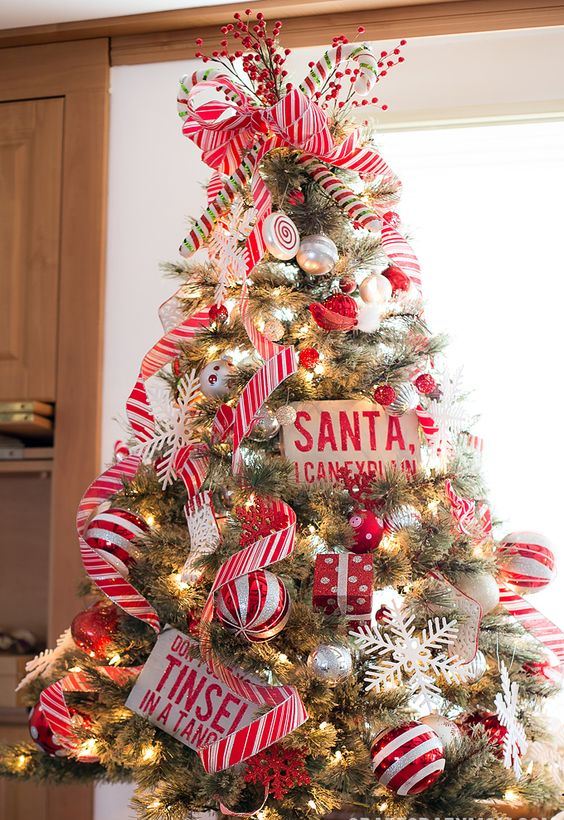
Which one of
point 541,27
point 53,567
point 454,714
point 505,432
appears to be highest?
point 541,27

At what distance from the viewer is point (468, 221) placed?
2023 millimetres

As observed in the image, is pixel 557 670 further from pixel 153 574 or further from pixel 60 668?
pixel 60 668

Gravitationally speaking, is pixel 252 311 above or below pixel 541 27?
below

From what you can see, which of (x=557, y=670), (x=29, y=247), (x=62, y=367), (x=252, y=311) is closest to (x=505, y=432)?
(x=557, y=670)

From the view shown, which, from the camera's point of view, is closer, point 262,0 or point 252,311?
point 252,311

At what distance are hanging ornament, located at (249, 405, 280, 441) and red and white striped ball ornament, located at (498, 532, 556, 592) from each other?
0.43 metres

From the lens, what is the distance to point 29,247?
6.27ft

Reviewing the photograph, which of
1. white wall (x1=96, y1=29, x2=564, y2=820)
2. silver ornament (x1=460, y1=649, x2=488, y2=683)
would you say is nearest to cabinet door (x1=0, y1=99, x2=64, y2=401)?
white wall (x1=96, y1=29, x2=564, y2=820)

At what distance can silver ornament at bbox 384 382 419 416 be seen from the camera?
1226 mm

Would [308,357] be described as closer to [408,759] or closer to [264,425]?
[264,425]

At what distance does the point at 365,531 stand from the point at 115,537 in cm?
39

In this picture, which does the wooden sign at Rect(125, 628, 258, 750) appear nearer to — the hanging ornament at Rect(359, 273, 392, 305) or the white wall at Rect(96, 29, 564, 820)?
the hanging ornament at Rect(359, 273, 392, 305)

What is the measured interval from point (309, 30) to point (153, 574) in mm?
1396

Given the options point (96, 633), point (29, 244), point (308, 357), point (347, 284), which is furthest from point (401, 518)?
point (29, 244)
